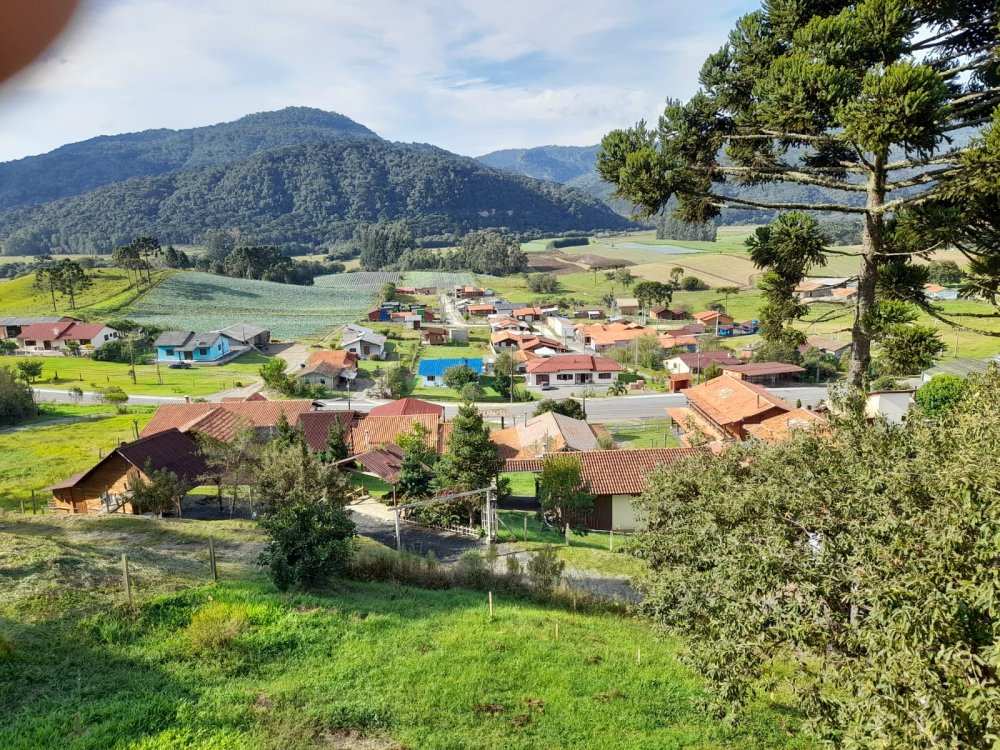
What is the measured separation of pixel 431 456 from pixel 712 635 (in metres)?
21.2

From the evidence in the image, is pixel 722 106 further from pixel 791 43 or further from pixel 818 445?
pixel 818 445

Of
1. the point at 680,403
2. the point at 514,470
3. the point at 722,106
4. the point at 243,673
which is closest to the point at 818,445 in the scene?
the point at 722,106

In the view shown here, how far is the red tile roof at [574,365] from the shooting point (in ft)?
202

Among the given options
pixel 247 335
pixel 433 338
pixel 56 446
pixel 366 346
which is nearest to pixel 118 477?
pixel 56 446

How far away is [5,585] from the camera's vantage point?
1224cm

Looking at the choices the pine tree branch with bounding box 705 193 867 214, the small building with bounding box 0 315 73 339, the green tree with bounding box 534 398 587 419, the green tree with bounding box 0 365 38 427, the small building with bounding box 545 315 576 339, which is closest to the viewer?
the pine tree branch with bounding box 705 193 867 214

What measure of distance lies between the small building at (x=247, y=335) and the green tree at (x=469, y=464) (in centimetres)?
6454

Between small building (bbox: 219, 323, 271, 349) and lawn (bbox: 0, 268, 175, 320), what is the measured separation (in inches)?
941

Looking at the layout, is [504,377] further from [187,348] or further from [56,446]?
[187,348]

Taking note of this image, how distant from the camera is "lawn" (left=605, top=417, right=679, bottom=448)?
134 feet

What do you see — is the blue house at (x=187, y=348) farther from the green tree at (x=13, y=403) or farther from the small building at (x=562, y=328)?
the small building at (x=562, y=328)

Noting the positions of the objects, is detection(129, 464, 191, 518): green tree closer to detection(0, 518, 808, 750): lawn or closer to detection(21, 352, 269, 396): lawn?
detection(0, 518, 808, 750): lawn

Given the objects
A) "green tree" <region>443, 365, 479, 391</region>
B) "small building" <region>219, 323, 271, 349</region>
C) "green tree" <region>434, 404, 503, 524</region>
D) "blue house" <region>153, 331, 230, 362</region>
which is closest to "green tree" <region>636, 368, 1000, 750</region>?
"green tree" <region>434, 404, 503, 524</region>

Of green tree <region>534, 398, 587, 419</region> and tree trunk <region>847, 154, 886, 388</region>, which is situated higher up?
tree trunk <region>847, 154, 886, 388</region>
